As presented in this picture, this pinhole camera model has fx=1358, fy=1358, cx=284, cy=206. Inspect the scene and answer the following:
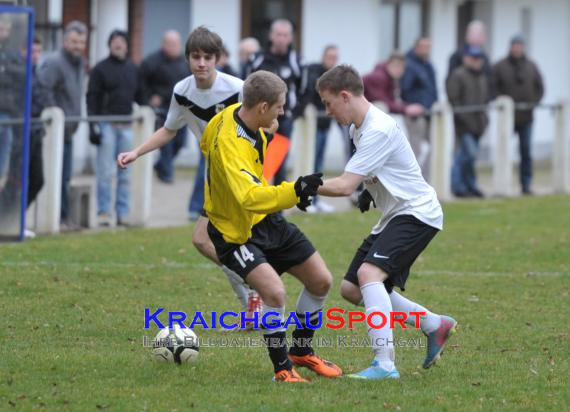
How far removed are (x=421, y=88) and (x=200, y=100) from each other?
1008 centimetres

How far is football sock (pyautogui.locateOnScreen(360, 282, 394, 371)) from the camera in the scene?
771 centimetres

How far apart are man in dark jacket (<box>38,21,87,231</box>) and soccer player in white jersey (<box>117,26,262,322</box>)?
18.6ft

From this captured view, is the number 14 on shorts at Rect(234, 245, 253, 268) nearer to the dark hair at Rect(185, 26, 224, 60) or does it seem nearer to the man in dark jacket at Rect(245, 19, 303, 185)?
the dark hair at Rect(185, 26, 224, 60)

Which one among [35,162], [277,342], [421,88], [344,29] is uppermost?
[344,29]

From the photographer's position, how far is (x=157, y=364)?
8.12 metres

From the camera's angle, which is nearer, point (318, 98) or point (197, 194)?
point (197, 194)

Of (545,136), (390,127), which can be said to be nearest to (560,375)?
(390,127)

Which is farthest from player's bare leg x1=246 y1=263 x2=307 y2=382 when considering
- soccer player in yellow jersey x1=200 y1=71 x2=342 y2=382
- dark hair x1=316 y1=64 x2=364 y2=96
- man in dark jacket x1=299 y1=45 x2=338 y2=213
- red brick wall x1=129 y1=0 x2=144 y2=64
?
red brick wall x1=129 y1=0 x2=144 y2=64

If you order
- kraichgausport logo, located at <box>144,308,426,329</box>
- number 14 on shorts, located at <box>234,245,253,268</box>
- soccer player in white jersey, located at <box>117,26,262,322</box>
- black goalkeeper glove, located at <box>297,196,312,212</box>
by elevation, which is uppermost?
soccer player in white jersey, located at <box>117,26,262,322</box>

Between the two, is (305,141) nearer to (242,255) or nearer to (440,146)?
(440,146)

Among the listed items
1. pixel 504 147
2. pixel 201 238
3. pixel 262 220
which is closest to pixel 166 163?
pixel 504 147

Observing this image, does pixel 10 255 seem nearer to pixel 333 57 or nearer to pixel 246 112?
pixel 246 112

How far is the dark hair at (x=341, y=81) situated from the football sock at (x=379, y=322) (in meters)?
1.12

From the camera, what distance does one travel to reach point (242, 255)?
7719 mm
